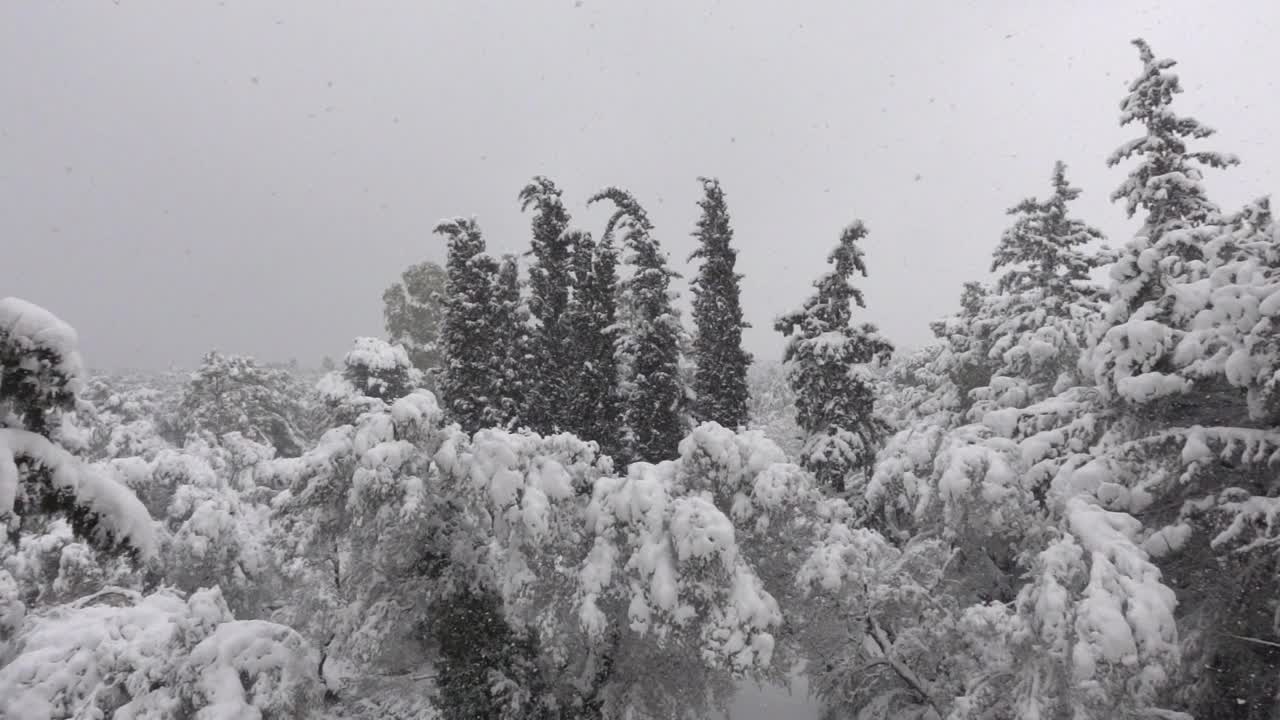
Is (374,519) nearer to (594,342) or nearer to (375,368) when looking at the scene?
(594,342)

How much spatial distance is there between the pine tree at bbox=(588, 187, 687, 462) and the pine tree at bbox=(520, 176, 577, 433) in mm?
2980

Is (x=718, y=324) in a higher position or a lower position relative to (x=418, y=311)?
lower

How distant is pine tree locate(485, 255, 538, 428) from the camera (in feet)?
75.9

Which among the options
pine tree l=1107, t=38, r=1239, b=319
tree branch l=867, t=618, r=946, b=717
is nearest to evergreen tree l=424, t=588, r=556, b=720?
tree branch l=867, t=618, r=946, b=717

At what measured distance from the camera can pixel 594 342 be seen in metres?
23.0

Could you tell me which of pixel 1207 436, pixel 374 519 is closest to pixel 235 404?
pixel 374 519

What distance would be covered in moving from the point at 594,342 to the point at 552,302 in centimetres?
289

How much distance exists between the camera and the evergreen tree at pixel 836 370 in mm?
17812

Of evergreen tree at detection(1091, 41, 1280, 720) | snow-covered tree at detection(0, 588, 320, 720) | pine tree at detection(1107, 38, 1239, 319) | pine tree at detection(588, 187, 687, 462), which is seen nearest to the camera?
snow-covered tree at detection(0, 588, 320, 720)

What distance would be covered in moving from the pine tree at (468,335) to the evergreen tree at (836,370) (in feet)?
36.9

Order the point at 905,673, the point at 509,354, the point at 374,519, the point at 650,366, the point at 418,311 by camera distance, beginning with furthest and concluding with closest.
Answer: the point at 418,311, the point at 509,354, the point at 650,366, the point at 905,673, the point at 374,519

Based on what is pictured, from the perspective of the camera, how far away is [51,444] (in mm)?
4145

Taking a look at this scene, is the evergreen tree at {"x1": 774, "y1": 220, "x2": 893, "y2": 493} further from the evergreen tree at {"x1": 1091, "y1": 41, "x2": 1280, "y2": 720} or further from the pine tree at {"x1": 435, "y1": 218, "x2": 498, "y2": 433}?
the pine tree at {"x1": 435, "y1": 218, "x2": 498, "y2": 433}

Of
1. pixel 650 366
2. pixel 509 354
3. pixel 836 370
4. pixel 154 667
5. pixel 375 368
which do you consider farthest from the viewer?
pixel 375 368
